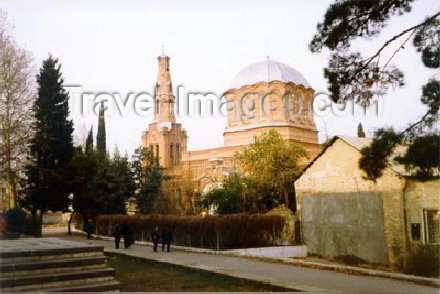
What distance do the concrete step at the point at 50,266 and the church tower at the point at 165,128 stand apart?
38.9 meters

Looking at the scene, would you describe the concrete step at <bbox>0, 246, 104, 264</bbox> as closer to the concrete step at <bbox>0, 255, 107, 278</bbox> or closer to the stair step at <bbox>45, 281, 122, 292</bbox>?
the concrete step at <bbox>0, 255, 107, 278</bbox>

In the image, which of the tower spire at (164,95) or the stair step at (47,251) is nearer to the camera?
the stair step at (47,251)

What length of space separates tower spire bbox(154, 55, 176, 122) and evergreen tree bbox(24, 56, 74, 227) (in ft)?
70.7

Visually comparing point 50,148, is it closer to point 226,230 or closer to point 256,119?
point 226,230

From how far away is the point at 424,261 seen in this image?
12336mm

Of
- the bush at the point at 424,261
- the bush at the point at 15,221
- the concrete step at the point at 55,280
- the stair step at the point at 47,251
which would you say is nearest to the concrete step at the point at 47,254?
the stair step at the point at 47,251

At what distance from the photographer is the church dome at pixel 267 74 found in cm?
3816

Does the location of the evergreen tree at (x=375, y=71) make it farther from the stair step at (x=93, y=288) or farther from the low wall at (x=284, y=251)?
the low wall at (x=284, y=251)

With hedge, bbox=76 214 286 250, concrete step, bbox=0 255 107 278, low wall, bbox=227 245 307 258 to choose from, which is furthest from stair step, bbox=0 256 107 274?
hedge, bbox=76 214 286 250

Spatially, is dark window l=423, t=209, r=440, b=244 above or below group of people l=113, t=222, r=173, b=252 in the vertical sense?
above

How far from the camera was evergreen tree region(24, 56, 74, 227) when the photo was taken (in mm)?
26109

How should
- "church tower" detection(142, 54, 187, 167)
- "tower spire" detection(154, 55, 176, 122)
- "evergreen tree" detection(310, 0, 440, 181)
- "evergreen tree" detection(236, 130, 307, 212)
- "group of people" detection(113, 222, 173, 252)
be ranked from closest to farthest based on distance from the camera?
"evergreen tree" detection(310, 0, 440, 181) → "group of people" detection(113, 222, 173, 252) → "evergreen tree" detection(236, 130, 307, 212) → "church tower" detection(142, 54, 187, 167) → "tower spire" detection(154, 55, 176, 122)

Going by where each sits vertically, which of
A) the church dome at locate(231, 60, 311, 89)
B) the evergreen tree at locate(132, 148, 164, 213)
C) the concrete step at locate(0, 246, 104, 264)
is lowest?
the concrete step at locate(0, 246, 104, 264)

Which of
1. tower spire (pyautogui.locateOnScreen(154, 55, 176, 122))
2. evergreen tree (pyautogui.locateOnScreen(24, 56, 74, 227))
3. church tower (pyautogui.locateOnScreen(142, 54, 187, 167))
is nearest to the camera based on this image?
evergreen tree (pyautogui.locateOnScreen(24, 56, 74, 227))
